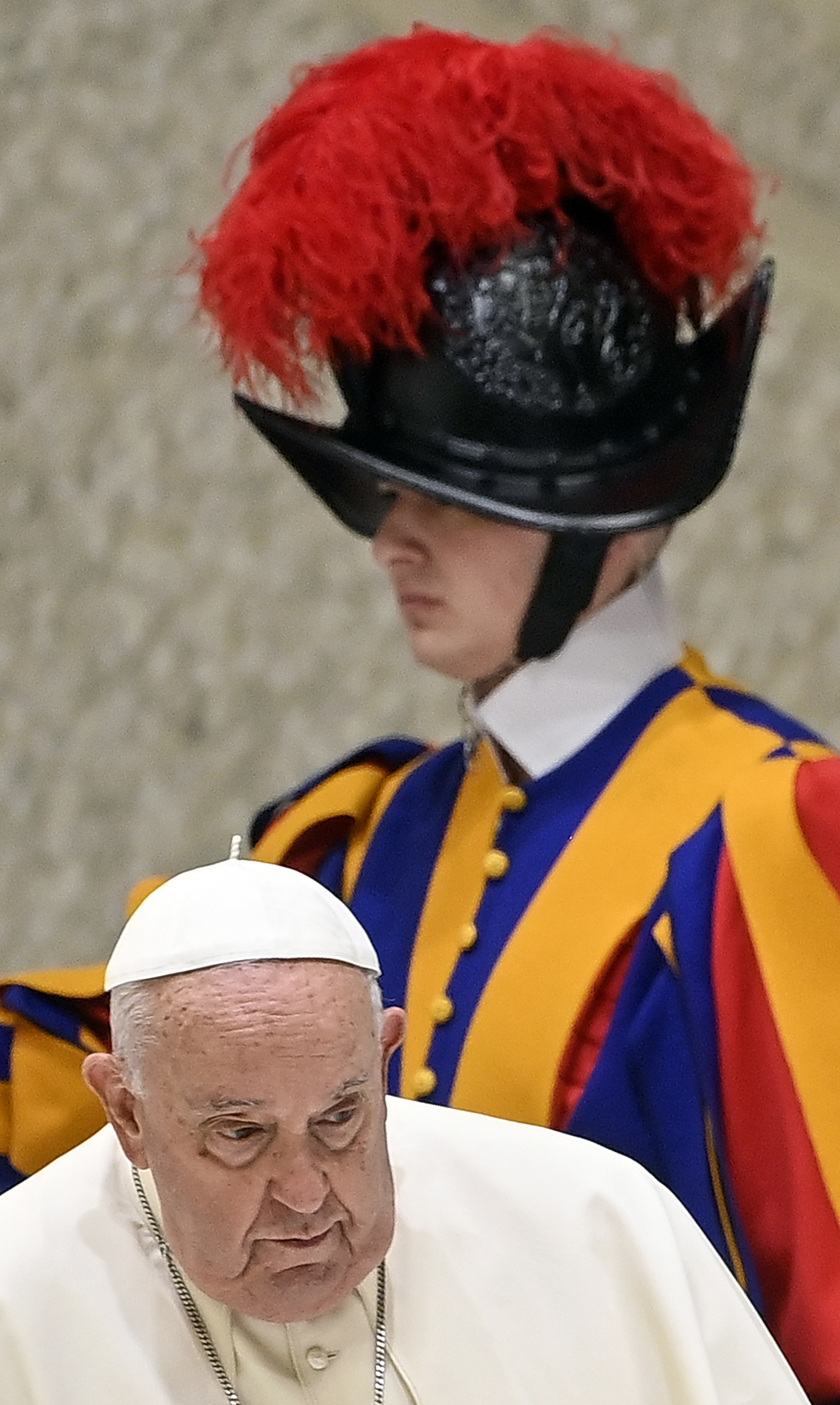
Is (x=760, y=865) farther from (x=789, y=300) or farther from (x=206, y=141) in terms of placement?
(x=206, y=141)

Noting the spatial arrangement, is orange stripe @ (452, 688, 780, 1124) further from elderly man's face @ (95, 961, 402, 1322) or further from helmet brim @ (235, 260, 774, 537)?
elderly man's face @ (95, 961, 402, 1322)

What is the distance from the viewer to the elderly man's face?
0.97m

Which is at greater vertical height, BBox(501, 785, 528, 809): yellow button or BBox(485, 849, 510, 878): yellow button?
BBox(501, 785, 528, 809): yellow button

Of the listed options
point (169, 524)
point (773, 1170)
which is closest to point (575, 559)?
point (773, 1170)

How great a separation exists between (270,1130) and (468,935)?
0.46 m

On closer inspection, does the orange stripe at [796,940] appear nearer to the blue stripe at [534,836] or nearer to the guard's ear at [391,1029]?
the blue stripe at [534,836]

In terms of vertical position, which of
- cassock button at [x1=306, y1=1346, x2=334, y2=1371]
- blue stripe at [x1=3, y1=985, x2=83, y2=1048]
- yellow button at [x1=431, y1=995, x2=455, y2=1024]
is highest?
yellow button at [x1=431, y1=995, x2=455, y2=1024]

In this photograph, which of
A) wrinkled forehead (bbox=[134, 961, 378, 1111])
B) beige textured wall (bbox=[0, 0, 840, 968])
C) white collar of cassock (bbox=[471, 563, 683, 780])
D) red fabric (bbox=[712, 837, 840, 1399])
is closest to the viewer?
wrinkled forehead (bbox=[134, 961, 378, 1111])

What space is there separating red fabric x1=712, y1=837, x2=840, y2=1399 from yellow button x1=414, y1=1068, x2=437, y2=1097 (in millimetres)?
204

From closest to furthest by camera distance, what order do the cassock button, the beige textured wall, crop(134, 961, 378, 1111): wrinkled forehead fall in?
crop(134, 961, 378, 1111): wrinkled forehead, the cassock button, the beige textured wall

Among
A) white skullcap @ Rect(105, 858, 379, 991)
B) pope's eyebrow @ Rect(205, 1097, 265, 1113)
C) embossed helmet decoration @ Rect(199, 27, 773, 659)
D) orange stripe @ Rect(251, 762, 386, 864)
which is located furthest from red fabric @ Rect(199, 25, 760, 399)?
pope's eyebrow @ Rect(205, 1097, 265, 1113)

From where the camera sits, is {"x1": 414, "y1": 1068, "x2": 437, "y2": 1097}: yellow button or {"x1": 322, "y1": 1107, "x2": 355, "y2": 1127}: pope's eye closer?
{"x1": 322, "y1": 1107, "x2": 355, "y2": 1127}: pope's eye

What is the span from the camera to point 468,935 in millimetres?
1430

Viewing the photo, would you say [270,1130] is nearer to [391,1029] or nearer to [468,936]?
[391,1029]
